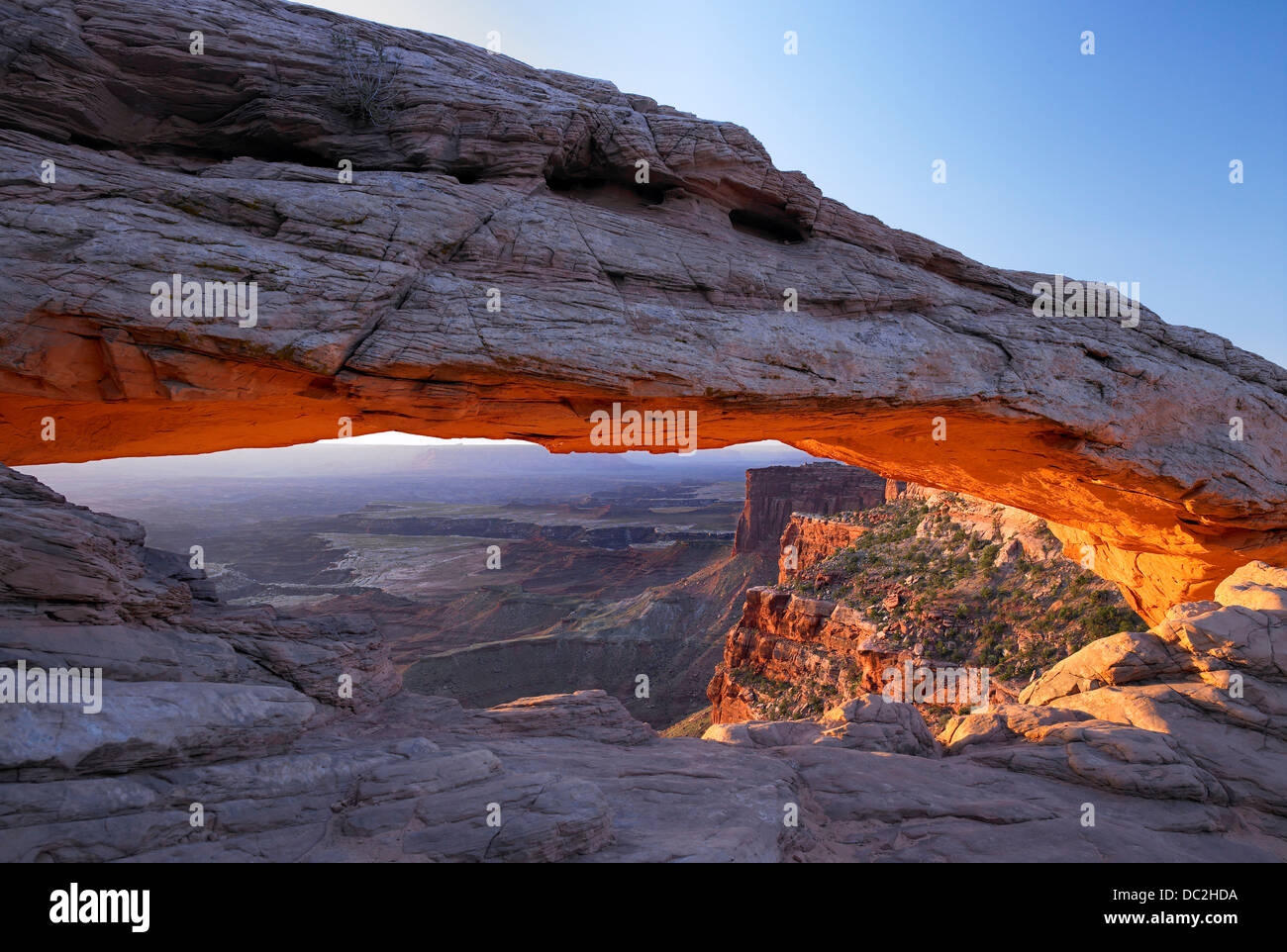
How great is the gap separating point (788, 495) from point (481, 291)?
6903cm

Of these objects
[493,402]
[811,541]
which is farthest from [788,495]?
[493,402]

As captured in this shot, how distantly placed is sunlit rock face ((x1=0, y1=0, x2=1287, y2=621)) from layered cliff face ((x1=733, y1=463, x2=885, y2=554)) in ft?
187

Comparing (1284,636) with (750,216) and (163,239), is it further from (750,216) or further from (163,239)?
(163,239)

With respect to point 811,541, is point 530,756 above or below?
above

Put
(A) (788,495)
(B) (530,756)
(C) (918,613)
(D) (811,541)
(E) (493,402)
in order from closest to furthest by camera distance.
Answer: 1. (B) (530,756)
2. (E) (493,402)
3. (C) (918,613)
4. (D) (811,541)
5. (A) (788,495)

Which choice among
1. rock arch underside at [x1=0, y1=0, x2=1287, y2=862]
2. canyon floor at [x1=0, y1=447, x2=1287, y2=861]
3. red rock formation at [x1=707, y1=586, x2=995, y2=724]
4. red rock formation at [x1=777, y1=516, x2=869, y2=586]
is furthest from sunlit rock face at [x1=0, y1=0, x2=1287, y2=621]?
red rock formation at [x1=777, y1=516, x2=869, y2=586]

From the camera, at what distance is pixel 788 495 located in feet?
250

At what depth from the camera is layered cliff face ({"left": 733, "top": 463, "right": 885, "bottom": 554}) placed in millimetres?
72375

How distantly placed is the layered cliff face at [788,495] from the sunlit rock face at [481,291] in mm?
57059

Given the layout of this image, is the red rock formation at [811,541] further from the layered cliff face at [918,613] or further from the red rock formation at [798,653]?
the red rock formation at [798,653]

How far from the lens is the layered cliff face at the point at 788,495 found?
72.4 meters

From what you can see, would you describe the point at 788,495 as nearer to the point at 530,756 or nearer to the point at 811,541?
the point at 811,541

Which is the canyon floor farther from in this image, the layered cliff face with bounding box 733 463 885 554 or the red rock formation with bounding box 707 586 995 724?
the layered cliff face with bounding box 733 463 885 554

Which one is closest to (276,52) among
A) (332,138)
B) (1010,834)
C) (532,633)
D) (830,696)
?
(332,138)
